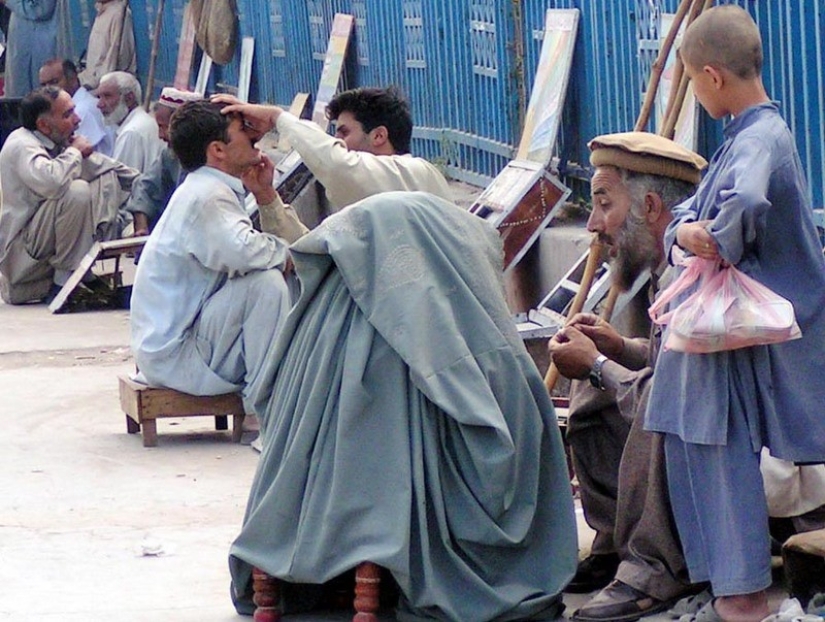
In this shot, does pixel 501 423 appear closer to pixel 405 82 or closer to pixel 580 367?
pixel 580 367

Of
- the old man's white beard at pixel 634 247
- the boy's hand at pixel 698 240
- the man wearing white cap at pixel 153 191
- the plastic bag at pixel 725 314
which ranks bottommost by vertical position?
the man wearing white cap at pixel 153 191

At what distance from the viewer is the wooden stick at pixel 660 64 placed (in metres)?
6.41

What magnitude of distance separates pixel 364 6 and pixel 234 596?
7964mm

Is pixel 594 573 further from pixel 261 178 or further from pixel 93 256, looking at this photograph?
pixel 93 256

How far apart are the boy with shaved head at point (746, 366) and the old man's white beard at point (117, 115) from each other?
363 inches

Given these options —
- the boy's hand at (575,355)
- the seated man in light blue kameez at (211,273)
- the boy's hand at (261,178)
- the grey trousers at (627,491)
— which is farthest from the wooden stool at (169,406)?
the boy's hand at (575,355)

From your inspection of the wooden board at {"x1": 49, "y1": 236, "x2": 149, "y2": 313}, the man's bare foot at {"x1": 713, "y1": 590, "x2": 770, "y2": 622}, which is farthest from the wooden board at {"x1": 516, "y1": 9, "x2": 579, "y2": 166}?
the man's bare foot at {"x1": 713, "y1": 590, "x2": 770, "y2": 622}

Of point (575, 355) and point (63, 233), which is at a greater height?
point (575, 355)

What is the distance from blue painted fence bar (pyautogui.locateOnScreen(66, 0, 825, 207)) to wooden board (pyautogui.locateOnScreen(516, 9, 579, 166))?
0.26 feet

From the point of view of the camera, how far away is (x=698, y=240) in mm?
3820

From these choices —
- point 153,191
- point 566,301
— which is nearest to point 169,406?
point 566,301

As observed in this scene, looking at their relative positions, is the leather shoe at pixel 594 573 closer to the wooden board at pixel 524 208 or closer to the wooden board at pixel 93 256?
the wooden board at pixel 524 208

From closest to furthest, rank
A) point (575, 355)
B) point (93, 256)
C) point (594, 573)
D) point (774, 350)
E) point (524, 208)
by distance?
point (774, 350) < point (575, 355) < point (594, 573) < point (524, 208) < point (93, 256)

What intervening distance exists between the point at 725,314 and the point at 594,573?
1.09 m
